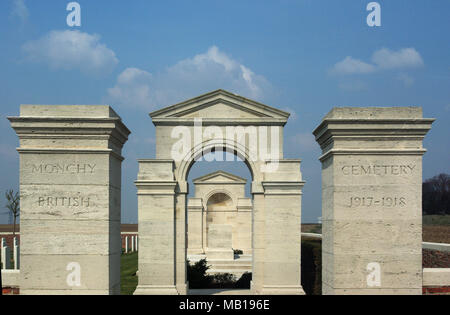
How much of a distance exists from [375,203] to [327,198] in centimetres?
97

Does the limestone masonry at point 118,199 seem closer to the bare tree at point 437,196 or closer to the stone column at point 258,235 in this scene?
the stone column at point 258,235

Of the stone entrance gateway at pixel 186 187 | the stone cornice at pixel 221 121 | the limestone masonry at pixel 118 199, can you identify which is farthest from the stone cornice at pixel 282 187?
the limestone masonry at pixel 118 199

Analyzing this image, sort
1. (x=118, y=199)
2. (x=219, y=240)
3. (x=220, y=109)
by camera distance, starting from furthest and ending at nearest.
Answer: (x=219, y=240) < (x=220, y=109) < (x=118, y=199)

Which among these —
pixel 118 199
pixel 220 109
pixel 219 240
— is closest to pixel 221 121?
pixel 220 109

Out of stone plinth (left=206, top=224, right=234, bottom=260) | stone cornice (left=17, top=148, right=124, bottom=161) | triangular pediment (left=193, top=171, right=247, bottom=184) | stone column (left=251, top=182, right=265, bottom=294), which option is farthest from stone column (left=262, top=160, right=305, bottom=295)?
triangular pediment (left=193, top=171, right=247, bottom=184)

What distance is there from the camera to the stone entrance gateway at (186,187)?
631 inches

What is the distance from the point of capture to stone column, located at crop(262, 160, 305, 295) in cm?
1612

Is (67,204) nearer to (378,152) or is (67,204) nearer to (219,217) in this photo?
(378,152)

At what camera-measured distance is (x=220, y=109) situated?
669 inches

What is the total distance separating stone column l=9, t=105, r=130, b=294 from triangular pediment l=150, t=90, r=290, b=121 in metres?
7.96

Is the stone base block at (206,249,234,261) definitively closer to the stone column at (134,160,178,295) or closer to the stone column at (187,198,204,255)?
A: the stone column at (187,198,204,255)

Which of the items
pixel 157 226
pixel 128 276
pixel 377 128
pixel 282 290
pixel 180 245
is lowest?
pixel 128 276
